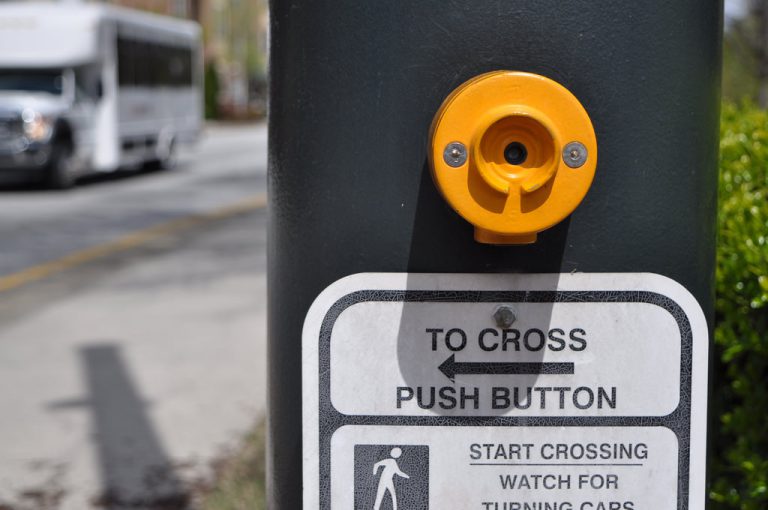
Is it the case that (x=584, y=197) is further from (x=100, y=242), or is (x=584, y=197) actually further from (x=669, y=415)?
(x=100, y=242)

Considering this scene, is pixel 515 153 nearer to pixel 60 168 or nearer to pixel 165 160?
pixel 60 168

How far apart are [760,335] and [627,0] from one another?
1313mm

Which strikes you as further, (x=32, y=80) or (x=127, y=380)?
(x=32, y=80)

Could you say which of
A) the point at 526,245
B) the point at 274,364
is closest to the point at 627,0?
the point at 526,245

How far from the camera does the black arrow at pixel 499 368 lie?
4.96 feet

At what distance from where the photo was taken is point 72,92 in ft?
58.3

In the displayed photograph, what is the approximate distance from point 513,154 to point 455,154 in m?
0.07

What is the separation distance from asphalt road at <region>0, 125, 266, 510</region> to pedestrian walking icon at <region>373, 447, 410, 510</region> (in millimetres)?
2884

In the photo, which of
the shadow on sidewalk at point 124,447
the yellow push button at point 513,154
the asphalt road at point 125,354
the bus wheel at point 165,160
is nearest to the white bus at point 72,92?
the bus wheel at point 165,160

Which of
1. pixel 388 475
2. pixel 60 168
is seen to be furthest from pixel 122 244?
pixel 388 475

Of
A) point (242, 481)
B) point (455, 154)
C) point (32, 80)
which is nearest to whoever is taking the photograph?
point (455, 154)

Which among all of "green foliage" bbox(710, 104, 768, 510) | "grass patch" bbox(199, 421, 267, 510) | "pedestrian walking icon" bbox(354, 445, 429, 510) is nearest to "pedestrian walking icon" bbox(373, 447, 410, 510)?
"pedestrian walking icon" bbox(354, 445, 429, 510)

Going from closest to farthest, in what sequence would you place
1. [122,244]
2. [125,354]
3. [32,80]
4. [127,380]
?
[127,380]
[125,354]
[122,244]
[32,80]

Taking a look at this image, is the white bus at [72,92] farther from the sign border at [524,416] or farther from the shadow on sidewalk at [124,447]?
the sign border at [524,416]
